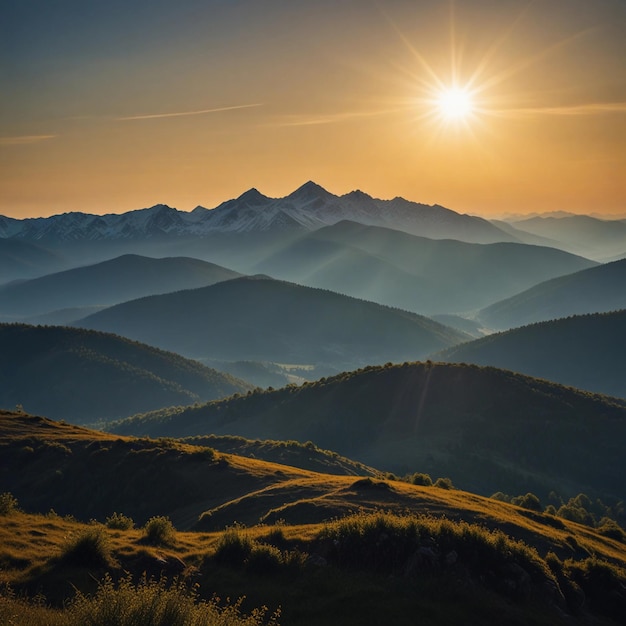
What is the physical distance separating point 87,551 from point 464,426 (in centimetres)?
15105

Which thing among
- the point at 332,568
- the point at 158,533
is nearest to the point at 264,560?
the point at 332,568

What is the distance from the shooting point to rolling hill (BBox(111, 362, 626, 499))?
146500 mm

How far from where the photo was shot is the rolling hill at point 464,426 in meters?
146

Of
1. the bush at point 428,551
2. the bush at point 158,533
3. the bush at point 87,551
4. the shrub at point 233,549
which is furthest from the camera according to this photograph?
the bush at point 158,533

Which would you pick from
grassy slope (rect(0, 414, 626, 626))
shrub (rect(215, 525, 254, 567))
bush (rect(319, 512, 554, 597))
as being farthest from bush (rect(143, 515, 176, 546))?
bush (rect(319, 512, 554, 597))

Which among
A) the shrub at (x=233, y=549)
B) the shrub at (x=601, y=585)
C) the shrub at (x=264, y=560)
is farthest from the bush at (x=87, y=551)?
the shrub at (x=601, y=585)

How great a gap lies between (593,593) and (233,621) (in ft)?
64.9

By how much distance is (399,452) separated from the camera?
15662 cm

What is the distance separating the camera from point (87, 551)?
903 inches

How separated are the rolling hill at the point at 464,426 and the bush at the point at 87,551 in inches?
5038

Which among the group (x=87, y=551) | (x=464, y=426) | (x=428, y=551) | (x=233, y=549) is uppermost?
(x=464, y=426)

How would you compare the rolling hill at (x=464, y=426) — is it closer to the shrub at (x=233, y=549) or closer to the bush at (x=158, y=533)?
the bush at (x=158, y=533)

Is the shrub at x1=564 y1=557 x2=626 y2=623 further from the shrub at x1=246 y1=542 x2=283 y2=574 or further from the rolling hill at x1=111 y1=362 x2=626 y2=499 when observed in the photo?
the rolling hill at x1=111 y1=362 x2=626 y2=499

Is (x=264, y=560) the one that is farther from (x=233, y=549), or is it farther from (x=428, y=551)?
(x=428, y=551)
